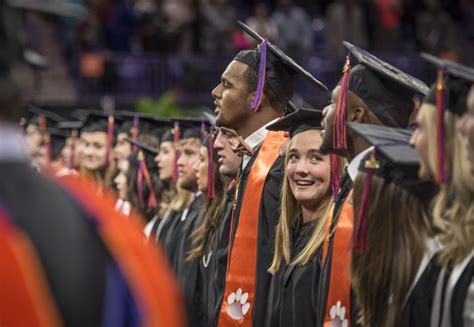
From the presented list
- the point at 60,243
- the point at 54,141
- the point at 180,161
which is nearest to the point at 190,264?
the point at 180,161

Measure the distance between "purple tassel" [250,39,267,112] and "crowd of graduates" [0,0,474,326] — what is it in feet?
0.04

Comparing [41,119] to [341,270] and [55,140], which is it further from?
→ [341,270]

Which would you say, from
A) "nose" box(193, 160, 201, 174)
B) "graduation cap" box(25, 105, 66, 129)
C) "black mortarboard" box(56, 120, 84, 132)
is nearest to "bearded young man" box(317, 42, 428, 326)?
"nose" box(193, 160, 201, 174)

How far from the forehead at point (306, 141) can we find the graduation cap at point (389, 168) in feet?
3.87

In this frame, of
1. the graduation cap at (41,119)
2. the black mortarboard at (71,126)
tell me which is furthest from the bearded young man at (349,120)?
the graduation cap at (41,119)

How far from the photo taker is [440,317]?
3.65m

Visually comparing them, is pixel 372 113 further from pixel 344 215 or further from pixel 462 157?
pixel 462 157

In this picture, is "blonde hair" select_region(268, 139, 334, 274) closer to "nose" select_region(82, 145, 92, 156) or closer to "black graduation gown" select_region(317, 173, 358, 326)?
"black graduation gown" select_region(317, 173, 358, 326)

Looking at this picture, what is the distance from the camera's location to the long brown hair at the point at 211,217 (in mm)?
7094

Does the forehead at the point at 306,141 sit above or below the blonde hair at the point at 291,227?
above

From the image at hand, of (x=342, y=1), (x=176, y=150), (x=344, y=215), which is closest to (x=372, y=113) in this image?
(x=344, y=215)

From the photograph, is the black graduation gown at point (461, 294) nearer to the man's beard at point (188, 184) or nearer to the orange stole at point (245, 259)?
the orange stole at point (245, 259)

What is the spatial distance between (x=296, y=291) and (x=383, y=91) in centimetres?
99

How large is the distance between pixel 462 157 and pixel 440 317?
52cm
